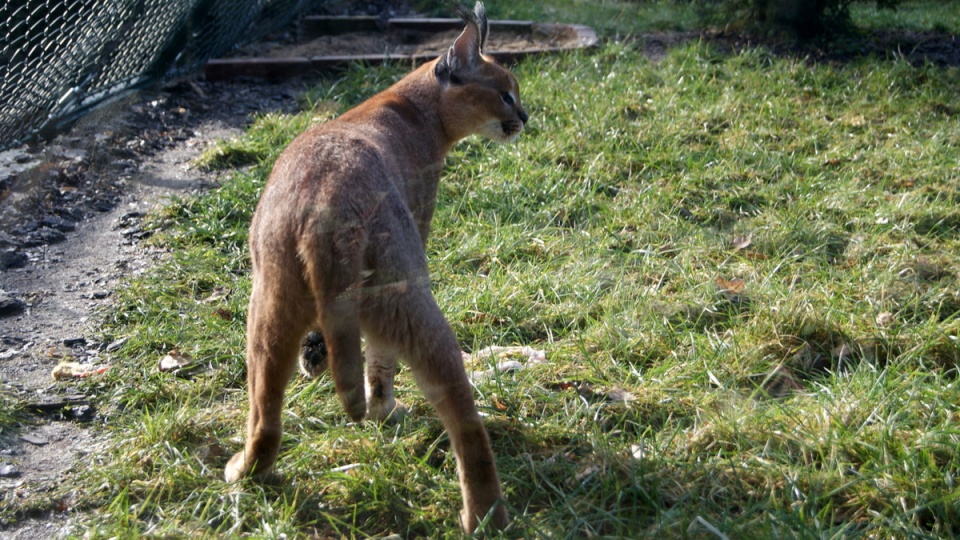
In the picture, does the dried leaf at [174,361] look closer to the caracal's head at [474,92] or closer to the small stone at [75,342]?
the small stone at [75,342]

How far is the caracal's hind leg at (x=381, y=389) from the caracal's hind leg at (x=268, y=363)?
1.62ft

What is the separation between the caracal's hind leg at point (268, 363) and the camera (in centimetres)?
263

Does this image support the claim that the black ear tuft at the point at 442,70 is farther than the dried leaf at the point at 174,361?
Yes

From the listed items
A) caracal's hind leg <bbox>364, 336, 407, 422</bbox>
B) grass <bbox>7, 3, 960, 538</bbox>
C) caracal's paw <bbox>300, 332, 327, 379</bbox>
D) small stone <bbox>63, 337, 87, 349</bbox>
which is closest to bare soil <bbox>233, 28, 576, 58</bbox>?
grass <bbox>7, 3, 960, 538</bbox>

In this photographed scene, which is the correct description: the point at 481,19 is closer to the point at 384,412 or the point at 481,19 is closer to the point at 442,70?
the point at 442,70

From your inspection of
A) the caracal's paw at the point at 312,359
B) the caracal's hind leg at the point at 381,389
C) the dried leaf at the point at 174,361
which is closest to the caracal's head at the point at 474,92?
the caracal's paw at the point at 312,359

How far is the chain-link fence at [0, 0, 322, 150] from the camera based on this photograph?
5.10 m

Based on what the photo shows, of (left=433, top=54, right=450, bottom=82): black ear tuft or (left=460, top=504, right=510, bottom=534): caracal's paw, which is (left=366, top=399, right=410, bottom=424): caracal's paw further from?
(left=433, top=54, right=450, bottom=82): black ear tuft

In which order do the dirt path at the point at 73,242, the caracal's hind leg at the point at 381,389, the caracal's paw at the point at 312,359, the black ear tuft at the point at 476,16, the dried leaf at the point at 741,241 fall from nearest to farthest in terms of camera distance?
the dirt path at the point at 73,242
the caracal's hind leg at the point at 381,389
the caracal's paw at the point at 312,359
the black ear tuft at the point at 476,16
the dried leaf at the point at 741,241

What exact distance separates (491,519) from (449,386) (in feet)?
1.33

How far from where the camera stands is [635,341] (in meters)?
3.66

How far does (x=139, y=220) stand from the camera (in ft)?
16.4

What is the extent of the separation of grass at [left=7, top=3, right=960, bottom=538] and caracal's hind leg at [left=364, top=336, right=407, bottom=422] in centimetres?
10

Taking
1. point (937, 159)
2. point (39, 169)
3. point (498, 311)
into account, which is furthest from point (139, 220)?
point (937, 159)
